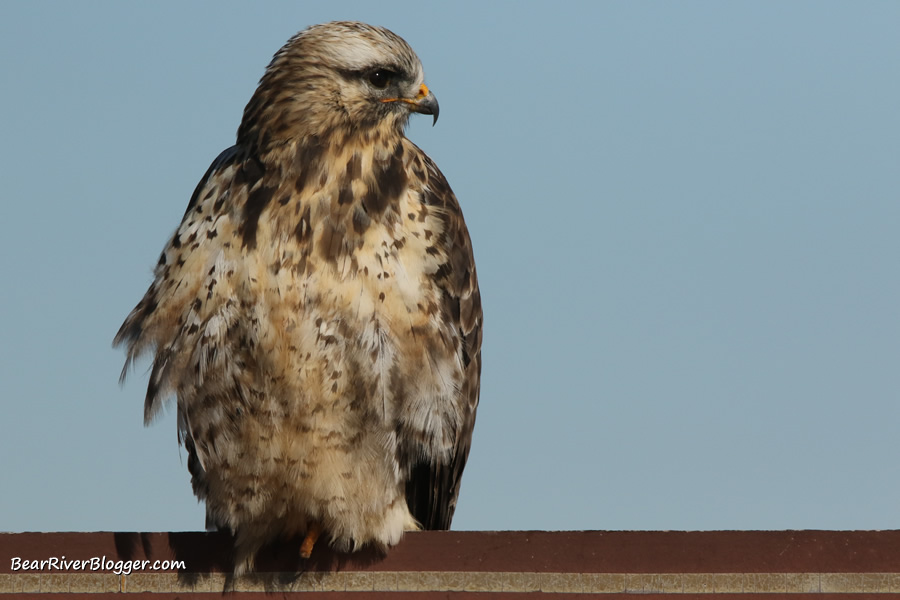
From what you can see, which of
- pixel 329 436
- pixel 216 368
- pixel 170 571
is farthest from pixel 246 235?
pixel 170 571

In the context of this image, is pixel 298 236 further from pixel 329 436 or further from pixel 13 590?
pixel 13 590

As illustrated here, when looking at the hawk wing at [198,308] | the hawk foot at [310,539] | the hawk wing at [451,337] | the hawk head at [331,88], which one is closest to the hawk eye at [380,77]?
the hawk head at [331,88]

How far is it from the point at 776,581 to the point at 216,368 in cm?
225

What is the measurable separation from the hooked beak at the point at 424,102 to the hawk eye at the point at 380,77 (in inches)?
4.0

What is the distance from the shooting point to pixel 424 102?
5449mm

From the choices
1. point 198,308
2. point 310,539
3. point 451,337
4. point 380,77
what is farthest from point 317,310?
point 380,77

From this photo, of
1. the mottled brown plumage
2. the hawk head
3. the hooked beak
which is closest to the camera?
the mottled brown plumage

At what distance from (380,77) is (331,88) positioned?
0.22 metres

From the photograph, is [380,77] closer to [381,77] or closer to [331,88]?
[381,77]

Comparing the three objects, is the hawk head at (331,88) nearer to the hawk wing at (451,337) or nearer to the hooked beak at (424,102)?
the hooked beak at (424,102)

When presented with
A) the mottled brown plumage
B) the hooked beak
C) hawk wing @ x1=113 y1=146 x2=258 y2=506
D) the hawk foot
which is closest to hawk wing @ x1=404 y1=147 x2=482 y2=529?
the mottled brown plumage

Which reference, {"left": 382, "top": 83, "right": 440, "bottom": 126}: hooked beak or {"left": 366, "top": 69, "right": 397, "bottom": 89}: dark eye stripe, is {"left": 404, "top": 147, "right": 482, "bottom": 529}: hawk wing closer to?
{"left": 382, "top": 83, "right": 440, "bottom": 126}: hooked beak

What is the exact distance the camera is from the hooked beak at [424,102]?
542 centimetres

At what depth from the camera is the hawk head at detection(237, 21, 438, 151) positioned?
5.22m
